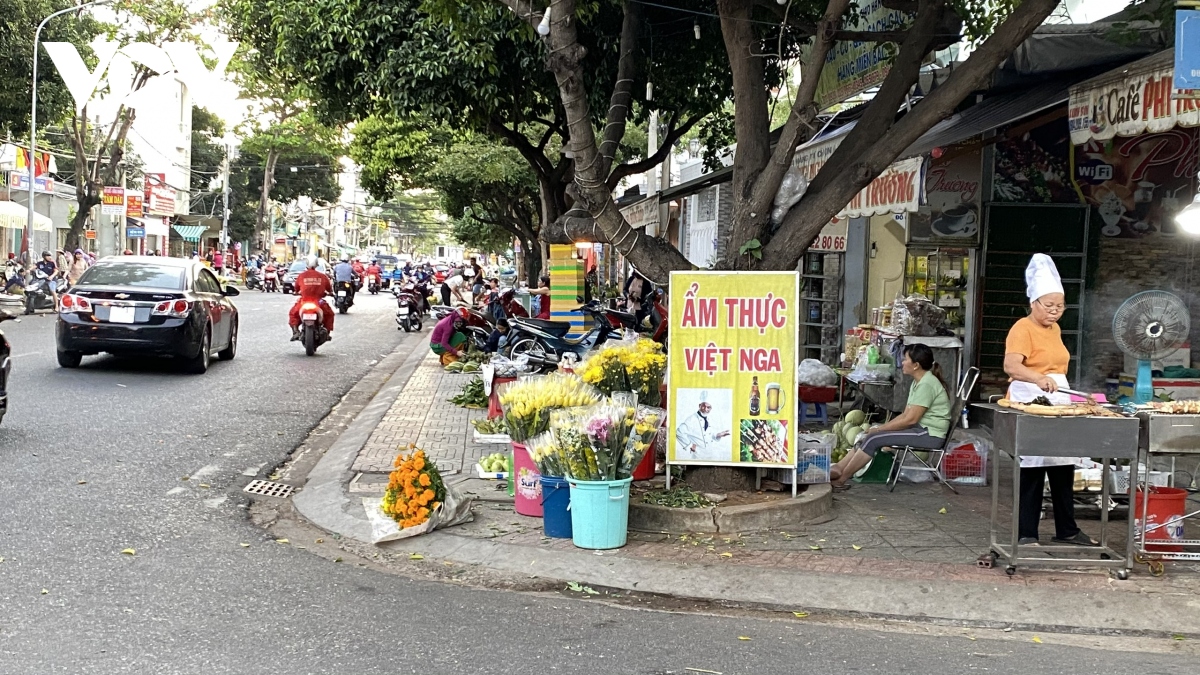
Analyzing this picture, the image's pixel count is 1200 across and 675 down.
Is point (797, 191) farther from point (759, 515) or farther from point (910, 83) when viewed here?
point (759, 515)

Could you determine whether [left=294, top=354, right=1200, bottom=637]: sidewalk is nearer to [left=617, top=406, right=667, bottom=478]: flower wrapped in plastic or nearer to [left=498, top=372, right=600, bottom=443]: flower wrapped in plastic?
[left=617, top=406, right=667, bottom=478]: flower wrapped in plastic

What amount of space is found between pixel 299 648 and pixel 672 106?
1201cm

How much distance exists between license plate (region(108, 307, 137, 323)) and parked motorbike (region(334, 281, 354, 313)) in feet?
54.4

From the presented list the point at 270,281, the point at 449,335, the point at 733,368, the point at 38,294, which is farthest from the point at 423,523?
the point at 270,281

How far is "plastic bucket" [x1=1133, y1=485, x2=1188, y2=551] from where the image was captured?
6.33 metres

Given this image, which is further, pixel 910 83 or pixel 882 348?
pixel 882 348

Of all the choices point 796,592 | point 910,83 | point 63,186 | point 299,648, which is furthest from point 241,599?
point 63,186

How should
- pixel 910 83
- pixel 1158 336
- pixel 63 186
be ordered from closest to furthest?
1. pixel 910 83
2. pixel 1158 336
3. pixel 63 186

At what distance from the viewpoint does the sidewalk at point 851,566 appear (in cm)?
552

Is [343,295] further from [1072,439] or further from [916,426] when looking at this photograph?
[1072,439]

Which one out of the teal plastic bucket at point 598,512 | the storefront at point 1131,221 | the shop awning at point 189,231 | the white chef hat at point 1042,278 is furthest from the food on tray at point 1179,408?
the shop awning at point 189,231

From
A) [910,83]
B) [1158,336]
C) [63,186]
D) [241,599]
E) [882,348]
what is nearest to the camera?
[241,599]

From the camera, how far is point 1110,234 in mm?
11875

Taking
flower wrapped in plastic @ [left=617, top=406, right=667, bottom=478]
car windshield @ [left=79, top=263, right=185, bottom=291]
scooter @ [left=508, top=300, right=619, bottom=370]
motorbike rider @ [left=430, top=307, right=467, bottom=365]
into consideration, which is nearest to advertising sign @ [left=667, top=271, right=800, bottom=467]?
flower wrapped in plastic @ [left=617, top=406, right=667, bottom=478]
